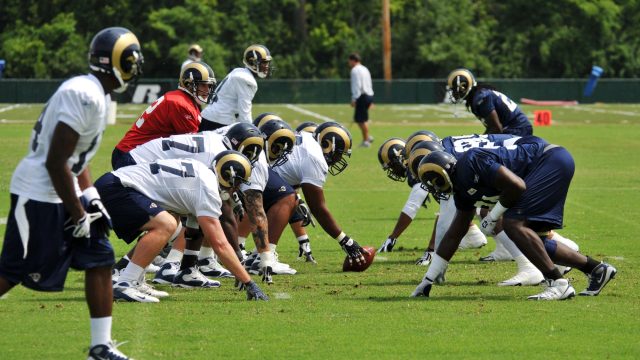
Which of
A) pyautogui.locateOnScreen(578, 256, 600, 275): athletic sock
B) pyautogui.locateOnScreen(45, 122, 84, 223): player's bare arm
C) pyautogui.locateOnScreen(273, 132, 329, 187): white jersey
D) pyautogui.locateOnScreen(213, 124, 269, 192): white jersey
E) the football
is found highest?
pyautogui.locateOnScreen(45, 122, 84, 223): player's bare arm

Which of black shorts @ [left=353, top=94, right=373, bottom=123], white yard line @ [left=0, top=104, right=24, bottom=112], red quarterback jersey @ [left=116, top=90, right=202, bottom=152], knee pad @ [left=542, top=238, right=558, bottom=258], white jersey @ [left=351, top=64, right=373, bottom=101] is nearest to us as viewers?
knee pad @ [left=542, top=238, right=558, bottom=258]

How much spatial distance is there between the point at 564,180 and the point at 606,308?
42.1 inches

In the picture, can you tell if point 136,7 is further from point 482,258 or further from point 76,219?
point 76,219

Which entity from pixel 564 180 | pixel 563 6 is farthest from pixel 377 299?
pixel 563 6

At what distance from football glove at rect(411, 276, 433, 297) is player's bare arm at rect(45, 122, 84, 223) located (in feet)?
11.8

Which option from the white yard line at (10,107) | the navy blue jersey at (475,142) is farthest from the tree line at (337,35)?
the navy blue jersey at (475,142)

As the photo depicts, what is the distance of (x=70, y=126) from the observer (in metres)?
6.48

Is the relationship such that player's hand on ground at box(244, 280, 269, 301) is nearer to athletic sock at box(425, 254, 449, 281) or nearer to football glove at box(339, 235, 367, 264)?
athletic sock at box(425, 254, 449, 281)

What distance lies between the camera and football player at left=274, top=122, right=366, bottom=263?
11.2 m

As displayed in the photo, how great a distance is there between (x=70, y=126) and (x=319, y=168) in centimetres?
506

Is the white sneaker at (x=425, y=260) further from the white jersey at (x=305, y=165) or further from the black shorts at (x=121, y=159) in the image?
the black shorts at (x=121, y=159)

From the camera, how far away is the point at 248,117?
1341 centimetres

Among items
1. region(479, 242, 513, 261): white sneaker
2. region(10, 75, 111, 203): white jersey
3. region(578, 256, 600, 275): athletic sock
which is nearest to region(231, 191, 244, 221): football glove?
region(479, 242, 513, 261): white sneaker

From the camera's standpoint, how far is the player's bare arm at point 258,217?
33.7ft
